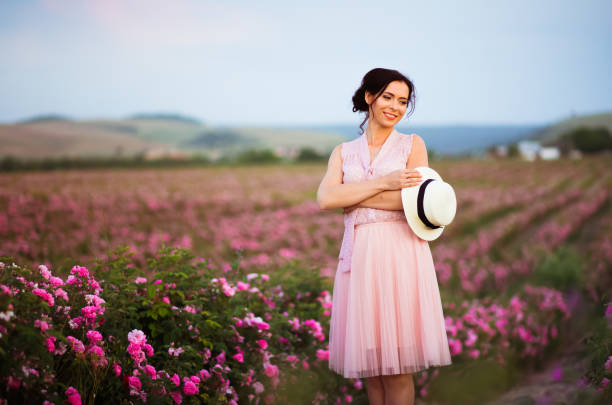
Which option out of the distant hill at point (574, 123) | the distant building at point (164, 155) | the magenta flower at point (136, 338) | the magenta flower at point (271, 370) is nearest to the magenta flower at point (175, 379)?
the magenta flower at point (136, 338)

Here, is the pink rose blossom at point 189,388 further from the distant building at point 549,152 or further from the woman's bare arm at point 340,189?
the distant building at point 549,152

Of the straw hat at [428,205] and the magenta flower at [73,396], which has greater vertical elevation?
the straw hat at [428,205]

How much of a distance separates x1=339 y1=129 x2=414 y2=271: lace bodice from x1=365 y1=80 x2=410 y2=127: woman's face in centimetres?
11

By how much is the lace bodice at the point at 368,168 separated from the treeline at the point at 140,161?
123 feet

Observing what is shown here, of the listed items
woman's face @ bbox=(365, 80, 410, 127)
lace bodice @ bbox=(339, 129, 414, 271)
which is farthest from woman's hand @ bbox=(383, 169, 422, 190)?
woman's face @ bbox=(365, 80, 410, 127)

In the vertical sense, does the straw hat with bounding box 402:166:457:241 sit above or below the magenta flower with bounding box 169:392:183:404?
above

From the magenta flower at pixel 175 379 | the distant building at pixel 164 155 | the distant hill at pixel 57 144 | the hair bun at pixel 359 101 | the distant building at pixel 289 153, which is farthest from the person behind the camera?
the distant building at pixel 289 153

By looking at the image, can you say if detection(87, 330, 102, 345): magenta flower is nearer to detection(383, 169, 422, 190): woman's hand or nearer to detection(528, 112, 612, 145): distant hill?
detection(383, 169, 422, 190): woman's hand

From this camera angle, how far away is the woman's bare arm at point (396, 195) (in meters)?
2.95

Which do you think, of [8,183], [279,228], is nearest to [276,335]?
[279,228]

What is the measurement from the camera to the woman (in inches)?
114

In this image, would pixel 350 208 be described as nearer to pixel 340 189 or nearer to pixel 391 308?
pixel 340 189

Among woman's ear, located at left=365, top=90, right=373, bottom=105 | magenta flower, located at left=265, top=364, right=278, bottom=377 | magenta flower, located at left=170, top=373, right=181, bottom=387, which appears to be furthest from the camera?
magenta flower, located at left=265, top=364, right=278, bottom=377

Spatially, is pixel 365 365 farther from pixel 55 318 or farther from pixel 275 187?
pixel 275 187
